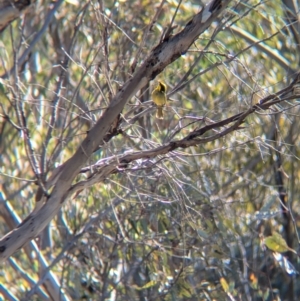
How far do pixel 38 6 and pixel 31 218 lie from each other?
114 inches

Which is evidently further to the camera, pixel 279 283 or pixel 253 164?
pixel 279 283

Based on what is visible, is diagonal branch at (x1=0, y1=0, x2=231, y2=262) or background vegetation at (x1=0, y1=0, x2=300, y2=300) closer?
diagonal branch at (x1=0, y1=0, x2=231, y2=262)

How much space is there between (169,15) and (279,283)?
2017mm

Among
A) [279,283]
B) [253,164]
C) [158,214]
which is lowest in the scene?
[279,283]

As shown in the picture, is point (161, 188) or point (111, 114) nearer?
point (111, 114)

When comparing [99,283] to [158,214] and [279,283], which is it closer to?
[158,214]

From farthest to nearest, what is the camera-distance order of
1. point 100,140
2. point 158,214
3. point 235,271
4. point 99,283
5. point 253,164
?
point 253,164, point 99,283, point 235,271, point 158,214, point 100,140

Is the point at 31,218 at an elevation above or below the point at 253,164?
below

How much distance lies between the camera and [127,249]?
372 centimetres

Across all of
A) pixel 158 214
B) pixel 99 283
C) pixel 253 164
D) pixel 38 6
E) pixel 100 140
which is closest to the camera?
pixel 100 140

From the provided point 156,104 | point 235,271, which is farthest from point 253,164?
point 156,104

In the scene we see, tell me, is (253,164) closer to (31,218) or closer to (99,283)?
(99,283)

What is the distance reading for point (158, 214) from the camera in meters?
3.39

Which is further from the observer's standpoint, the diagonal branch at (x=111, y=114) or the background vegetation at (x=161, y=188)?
the background vegetation at (x=161, y=188)
